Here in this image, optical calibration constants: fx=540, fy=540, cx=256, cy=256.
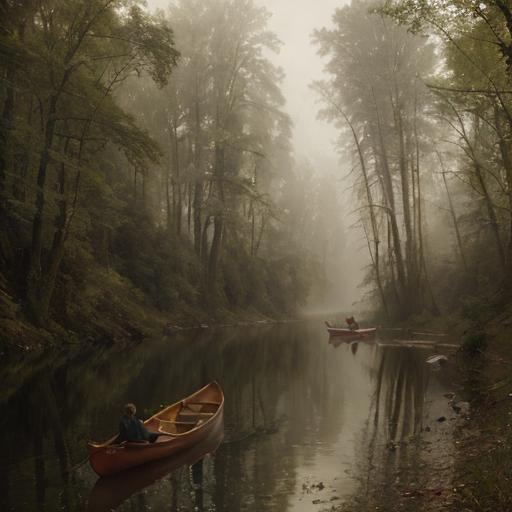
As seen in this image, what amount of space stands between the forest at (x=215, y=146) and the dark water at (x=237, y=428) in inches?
190

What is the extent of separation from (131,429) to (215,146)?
2730 cm

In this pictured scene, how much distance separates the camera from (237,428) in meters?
11.4

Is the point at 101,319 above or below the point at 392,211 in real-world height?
below

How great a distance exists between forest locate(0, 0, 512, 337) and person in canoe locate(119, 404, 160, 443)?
375 inches

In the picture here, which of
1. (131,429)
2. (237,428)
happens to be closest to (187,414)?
(237,428)

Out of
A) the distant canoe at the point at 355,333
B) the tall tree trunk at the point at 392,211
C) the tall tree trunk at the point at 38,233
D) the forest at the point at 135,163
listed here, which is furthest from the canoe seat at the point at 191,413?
the tall tree trunk at the point at 392,211

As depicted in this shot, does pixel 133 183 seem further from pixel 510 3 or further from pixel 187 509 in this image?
pixel 187 509

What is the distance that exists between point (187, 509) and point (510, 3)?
1091 centimetres

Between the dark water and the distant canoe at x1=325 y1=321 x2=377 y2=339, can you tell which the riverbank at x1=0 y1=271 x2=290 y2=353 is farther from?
the distant canoe at x1=325 y1=321 x2=377 y2=339

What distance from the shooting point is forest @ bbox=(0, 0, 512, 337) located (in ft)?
61.9

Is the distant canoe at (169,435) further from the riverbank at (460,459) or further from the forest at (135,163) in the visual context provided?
the forest at (135,163)

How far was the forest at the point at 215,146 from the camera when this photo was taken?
742 inches

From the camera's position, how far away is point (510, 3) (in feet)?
35.3

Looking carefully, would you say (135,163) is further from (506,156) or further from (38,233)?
(506,156)
